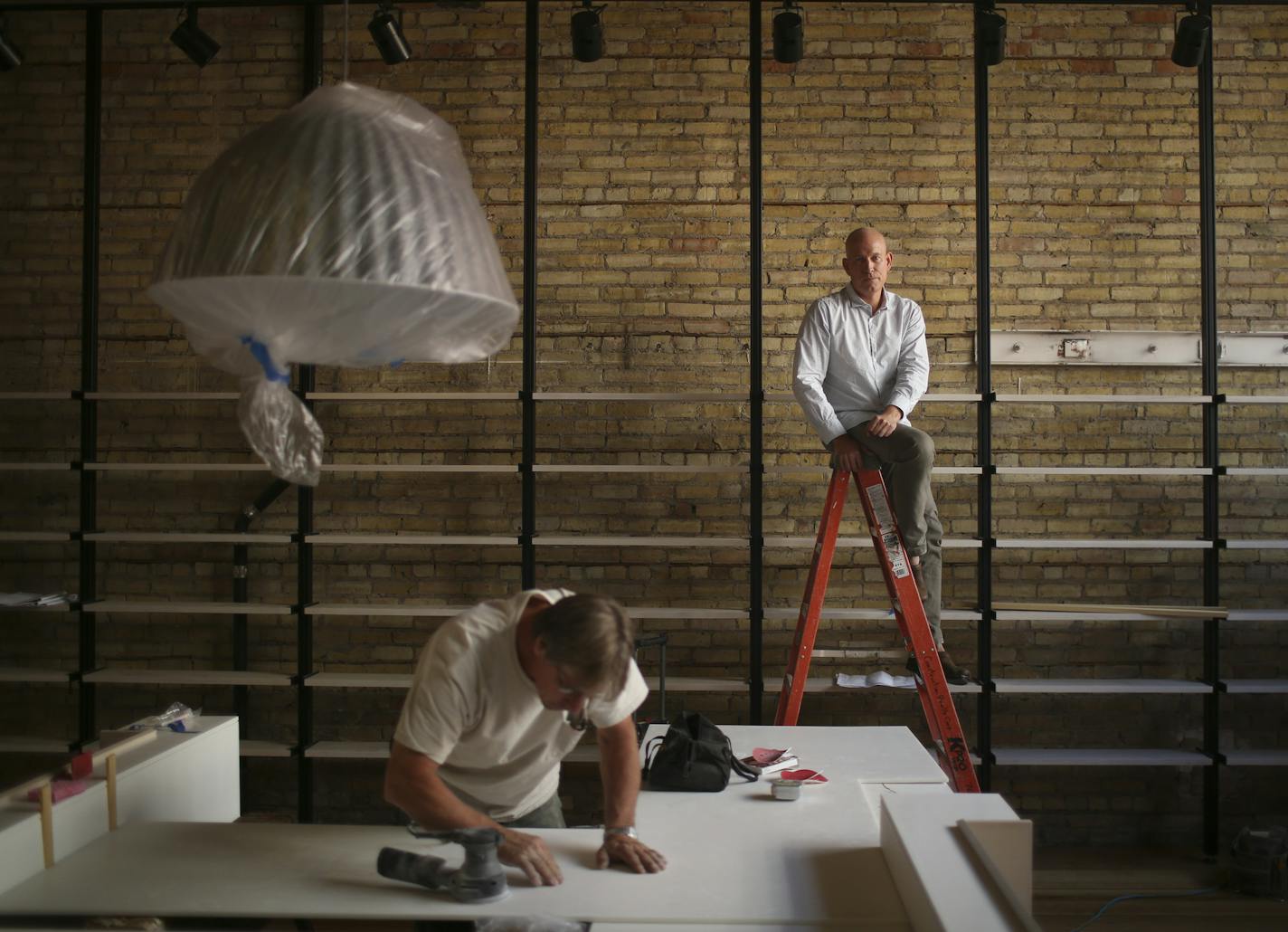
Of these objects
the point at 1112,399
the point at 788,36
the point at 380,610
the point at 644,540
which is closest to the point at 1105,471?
the point at 1112,399

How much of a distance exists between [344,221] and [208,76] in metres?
4.63

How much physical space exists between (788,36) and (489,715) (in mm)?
3390

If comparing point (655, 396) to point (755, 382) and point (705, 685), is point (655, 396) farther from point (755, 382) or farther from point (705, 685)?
point (705, 685)

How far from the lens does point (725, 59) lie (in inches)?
207

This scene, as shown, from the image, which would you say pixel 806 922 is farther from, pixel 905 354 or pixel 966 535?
pixel 966 535

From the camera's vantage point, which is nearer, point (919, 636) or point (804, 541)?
point (919, 636)

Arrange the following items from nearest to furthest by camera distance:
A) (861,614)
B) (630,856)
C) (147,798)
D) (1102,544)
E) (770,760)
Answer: (630,856) → (147,798) → (770,760) → (861,614) → (1102,544)

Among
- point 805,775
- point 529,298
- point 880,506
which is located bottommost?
point 805,775

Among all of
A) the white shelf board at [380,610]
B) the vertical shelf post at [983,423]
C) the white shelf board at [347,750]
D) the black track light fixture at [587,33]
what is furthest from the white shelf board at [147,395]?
the vertical shelf post at [983,423]

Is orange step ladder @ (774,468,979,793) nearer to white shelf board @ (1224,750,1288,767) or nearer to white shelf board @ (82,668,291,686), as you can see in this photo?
white shelf board @ (1224,750,1288,767)

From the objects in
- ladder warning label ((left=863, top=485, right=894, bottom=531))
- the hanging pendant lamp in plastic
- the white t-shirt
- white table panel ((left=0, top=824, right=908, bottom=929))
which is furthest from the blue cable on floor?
the hanging pendant lamp in plastic

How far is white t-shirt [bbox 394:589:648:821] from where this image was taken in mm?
2143

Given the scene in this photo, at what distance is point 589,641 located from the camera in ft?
6.61

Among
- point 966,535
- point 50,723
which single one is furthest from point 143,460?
point 966,535
